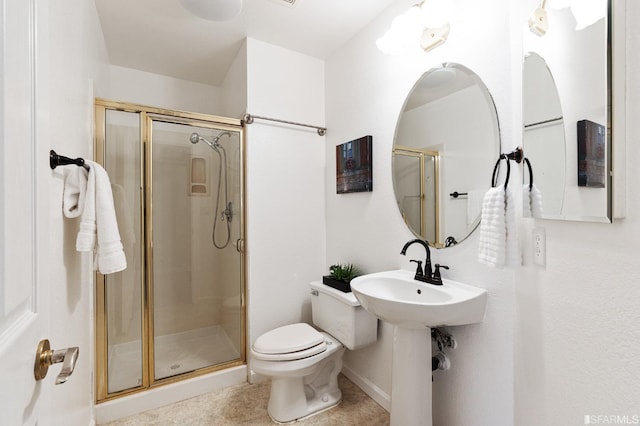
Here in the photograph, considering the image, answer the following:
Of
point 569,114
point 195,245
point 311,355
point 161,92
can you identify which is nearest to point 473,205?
point 569,114

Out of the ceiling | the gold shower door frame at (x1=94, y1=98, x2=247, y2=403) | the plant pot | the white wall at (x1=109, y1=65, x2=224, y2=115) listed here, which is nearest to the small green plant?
the plant pot

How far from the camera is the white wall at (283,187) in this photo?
211 cm

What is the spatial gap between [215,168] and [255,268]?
0.81 meters

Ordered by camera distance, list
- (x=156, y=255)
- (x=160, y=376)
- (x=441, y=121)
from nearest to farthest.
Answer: (x=441, y=121)
(x=160, y=376)
(x=156, y=255)

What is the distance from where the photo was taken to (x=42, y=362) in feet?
1.77

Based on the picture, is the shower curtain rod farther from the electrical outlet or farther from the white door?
the electrical outlet

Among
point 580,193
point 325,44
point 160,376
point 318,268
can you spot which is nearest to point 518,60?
point 580,193

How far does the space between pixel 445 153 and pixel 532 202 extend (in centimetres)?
51

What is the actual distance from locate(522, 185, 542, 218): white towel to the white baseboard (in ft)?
4.47

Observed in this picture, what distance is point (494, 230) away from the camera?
1.06 m

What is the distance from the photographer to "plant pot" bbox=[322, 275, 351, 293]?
1814 millimetres

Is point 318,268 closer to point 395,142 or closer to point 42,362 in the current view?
point 395,142

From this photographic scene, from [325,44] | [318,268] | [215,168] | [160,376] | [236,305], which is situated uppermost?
[325,44]

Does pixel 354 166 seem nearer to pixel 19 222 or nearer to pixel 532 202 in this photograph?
pixel 532 202
